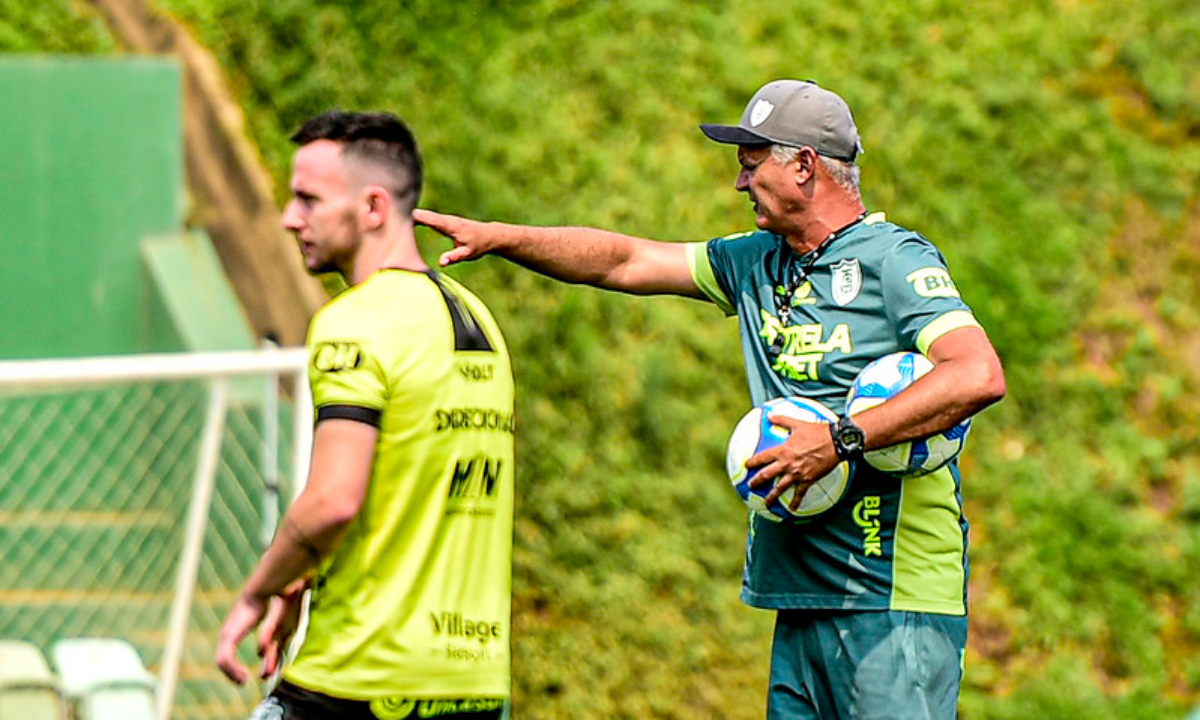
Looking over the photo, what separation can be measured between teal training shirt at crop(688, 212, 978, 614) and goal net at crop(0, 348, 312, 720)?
3.28 metres

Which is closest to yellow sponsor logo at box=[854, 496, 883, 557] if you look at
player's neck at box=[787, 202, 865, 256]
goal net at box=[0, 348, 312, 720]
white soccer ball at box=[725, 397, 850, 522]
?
white soccer ball at box=[725, 397, 850, 522]

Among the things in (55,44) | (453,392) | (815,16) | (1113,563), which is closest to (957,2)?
(815,16)

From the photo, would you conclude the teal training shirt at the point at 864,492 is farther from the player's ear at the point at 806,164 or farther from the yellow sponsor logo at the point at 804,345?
the player's ear at the point at 806,164

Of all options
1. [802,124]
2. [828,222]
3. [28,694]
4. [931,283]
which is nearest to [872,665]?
[931,283]

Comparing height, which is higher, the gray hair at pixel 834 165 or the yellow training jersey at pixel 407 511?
the gray hair at pixel 834 165

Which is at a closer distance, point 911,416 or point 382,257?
point 382,257

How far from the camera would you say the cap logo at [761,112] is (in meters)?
4.53

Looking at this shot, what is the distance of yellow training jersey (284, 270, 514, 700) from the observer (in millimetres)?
3672

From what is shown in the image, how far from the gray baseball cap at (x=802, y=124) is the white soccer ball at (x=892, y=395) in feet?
1.96

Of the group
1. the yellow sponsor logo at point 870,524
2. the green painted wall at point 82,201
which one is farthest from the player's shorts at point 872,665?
the green painted wall at point 82,201

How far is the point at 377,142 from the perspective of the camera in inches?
157

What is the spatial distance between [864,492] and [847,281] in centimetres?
54

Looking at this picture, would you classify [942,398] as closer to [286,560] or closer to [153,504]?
[286,560]

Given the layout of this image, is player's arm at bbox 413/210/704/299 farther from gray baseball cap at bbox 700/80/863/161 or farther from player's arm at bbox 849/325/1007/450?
player's arm at bbox 849/325/1007/450
